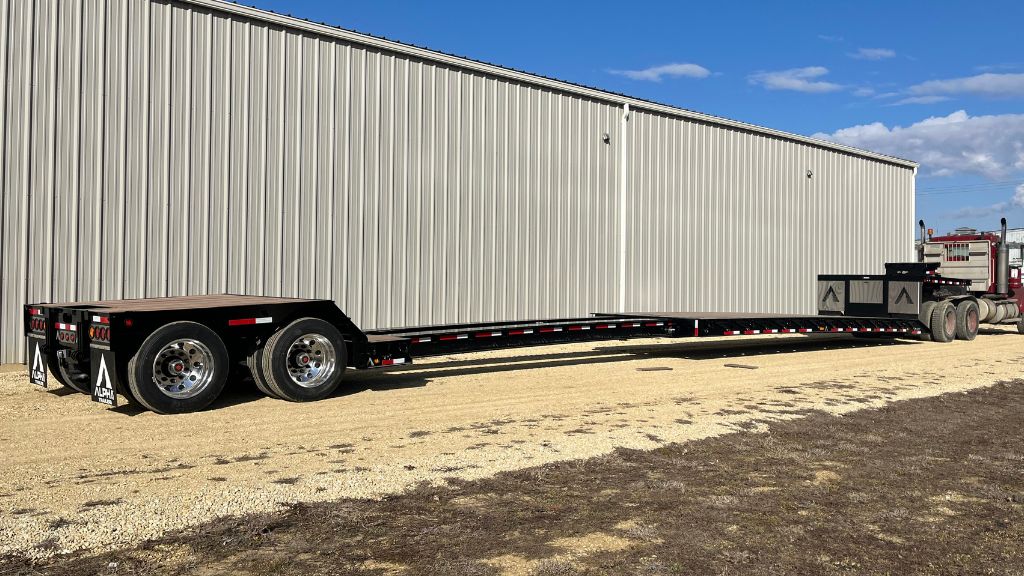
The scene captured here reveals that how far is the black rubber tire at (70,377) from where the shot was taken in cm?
846

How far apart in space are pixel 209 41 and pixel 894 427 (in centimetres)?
1121

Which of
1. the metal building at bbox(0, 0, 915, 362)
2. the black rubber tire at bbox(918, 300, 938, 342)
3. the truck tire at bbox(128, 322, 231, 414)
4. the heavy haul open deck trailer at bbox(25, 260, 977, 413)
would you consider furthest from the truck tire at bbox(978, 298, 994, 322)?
the truck tire at bbox(128, 322, 231, 414)

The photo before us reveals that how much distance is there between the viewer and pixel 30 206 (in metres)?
11.4

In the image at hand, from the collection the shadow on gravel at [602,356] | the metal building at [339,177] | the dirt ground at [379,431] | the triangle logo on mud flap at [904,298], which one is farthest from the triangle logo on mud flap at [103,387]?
the triangle logo on mud flap at [904,298]

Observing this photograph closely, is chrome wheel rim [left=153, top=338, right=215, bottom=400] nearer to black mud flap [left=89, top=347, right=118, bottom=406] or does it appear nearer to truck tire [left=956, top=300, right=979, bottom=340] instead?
black mud flap [left=89, top=347, right=118, bottom=406]

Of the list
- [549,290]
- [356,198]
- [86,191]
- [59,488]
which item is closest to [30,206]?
[86,191]

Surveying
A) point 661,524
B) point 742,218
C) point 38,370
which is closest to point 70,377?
point 38,370

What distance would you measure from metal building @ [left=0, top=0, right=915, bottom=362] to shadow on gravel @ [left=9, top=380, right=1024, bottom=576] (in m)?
8.64

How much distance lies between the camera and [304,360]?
9.01m

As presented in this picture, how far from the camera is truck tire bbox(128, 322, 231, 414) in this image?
7.85 meters

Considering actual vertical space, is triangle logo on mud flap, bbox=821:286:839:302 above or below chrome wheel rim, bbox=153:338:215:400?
above

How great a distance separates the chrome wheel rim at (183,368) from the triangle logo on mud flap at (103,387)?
0.44 metres

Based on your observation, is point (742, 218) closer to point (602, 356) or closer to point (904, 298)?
point (904, 298)

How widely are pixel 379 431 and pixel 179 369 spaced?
237cm
